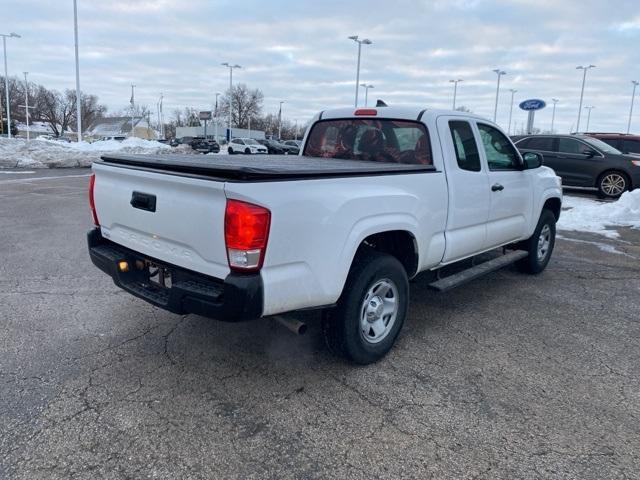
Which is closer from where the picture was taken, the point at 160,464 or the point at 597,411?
the point at 160,464

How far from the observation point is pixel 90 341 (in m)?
3.96

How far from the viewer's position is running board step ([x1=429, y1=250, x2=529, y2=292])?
13.8ft

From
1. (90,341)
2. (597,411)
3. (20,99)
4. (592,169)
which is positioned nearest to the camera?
(597,411)

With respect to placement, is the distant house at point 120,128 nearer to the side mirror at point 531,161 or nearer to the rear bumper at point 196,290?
the side mirror at point 531,161

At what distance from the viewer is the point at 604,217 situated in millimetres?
10688

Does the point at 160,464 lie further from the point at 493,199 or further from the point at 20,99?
the point at 20,99

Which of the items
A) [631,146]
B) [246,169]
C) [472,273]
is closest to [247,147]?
[631,146]

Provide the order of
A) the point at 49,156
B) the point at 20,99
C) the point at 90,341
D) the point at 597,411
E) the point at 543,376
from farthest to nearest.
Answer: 1. the point at 20,99
2. the point at 49,156
3. the point at 90,341
4. the point at 543,376
5. the point at 597,411

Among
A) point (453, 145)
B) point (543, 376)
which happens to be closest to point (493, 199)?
point (453, 145)

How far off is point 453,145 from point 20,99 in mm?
106037

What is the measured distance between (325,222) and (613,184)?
1368cm

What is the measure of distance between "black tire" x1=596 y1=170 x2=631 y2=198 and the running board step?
394 inches

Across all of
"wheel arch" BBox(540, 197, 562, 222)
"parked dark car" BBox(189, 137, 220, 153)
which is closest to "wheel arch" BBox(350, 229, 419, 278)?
"wheel arch" BBox(540, 197, 562, 222)

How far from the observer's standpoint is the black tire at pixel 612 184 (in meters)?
13.7
